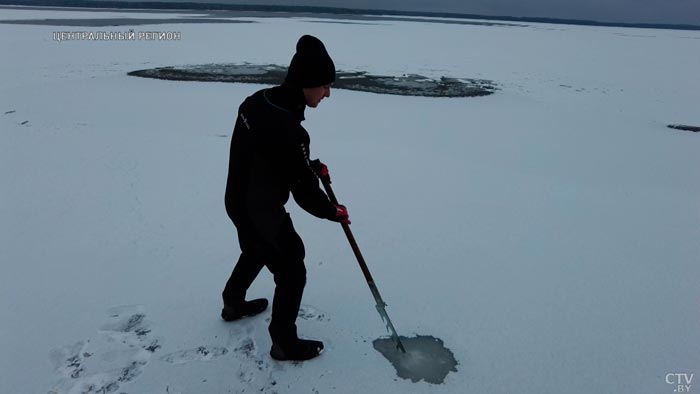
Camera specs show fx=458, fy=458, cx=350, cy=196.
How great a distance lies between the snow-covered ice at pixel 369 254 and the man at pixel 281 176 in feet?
1.43

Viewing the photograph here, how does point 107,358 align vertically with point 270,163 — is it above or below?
below

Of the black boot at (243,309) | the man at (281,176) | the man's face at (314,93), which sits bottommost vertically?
the black boot at (243,309)

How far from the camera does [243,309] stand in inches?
104

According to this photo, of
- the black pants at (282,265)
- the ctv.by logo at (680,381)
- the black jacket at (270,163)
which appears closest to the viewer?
the black jacket at (270,163)

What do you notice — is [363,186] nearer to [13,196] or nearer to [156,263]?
[156,263]

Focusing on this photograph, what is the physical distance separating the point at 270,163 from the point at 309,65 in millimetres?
451

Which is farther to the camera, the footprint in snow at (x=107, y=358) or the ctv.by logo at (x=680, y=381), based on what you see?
the ctv.by logo at (x=680, y=381)

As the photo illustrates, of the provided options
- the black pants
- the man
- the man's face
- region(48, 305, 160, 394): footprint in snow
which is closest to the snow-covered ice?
region(48, 305, 160, 394): footprint in snow

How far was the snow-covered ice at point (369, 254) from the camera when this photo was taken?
93.8 inches

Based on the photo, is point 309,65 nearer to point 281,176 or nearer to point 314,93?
point 314,93

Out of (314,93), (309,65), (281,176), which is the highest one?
(309,65)

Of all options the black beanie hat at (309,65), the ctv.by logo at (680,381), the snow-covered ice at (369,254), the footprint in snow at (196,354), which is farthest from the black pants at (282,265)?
the ctv.by logo at (680,381)

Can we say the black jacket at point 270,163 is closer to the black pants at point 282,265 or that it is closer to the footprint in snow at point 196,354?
the black pants at point 282,265

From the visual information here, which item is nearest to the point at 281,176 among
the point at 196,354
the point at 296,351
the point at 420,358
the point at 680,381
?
the point at 296,351
